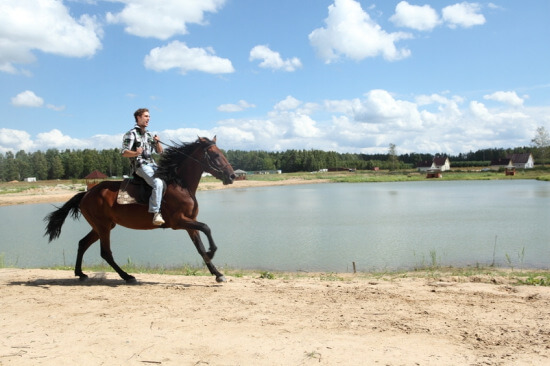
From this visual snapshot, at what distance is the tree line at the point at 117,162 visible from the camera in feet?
355

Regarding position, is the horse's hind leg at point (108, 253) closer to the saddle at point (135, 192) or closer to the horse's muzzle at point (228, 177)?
the saddle at point (135, 192)

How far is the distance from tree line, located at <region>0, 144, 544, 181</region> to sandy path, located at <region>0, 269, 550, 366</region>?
52027mm

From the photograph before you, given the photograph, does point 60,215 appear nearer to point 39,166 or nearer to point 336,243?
point 336,243

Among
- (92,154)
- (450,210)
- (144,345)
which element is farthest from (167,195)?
(92,154)

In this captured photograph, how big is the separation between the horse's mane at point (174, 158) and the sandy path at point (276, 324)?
1985 millimetres

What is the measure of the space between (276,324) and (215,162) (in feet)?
11.2

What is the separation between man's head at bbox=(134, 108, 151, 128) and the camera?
760cm

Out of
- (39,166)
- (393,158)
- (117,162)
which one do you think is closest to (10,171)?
(39,166)

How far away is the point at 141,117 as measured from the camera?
759 centimetres

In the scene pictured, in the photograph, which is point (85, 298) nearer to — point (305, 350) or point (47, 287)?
point (47, 287)

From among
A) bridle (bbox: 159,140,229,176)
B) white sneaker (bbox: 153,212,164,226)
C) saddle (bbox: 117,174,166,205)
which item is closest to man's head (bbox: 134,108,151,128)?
bridle (bbox: 159,140,229,176)

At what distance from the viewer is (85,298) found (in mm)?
6688

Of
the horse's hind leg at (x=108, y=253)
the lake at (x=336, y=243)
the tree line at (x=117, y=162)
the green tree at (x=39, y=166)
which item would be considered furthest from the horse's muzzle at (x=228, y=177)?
the green tree at (x=39, y=166)

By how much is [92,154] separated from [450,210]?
102417mm
